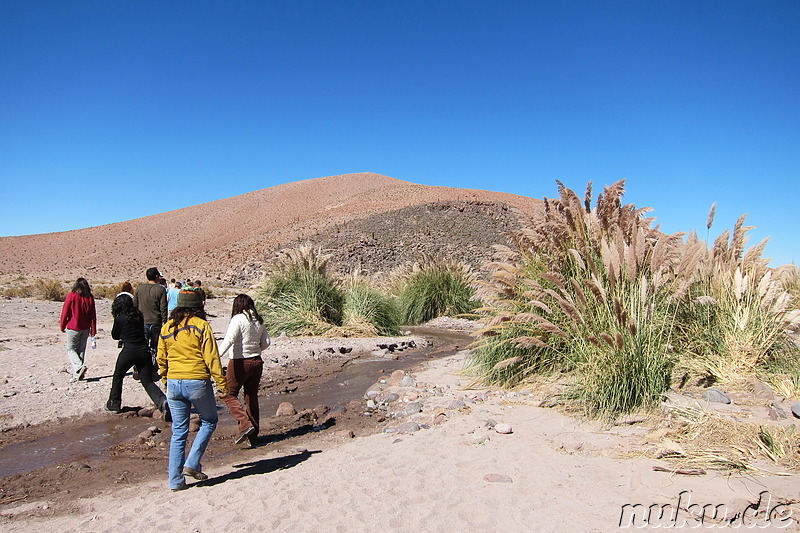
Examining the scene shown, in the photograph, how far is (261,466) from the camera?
4.61m

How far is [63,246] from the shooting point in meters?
71.9

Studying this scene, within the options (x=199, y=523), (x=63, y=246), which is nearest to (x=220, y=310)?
(x=199, y=523)

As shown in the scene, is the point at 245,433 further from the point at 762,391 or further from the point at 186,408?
the point at 762,391

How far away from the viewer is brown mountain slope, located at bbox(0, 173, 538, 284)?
45.7 metres

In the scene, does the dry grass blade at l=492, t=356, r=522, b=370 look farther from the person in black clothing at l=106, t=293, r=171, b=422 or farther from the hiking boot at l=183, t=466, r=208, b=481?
the person in black clothing at l=106, t=293, r=171, b=422

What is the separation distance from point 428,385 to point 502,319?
1.87m

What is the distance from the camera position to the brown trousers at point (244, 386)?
5191 mm

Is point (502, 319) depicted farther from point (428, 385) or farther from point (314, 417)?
point (314, 417)

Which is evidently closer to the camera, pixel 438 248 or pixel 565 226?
pixel 565 226

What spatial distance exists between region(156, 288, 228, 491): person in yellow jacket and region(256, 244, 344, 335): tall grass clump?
8655mm

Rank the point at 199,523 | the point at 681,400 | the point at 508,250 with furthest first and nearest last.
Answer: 1. the point at 508,250
2. the point at 681,400
3. the point at 199,523

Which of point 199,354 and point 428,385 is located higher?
point 199,354

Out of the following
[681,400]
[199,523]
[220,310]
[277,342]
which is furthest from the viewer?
[220,310]

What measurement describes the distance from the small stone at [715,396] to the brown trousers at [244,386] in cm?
459
